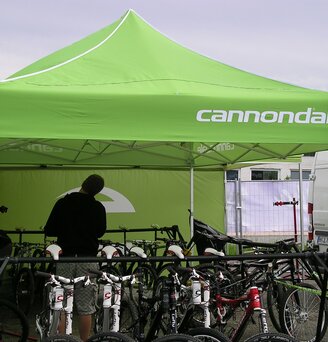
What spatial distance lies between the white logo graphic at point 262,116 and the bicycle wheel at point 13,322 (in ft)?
7.63

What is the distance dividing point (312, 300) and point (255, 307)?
1.51m

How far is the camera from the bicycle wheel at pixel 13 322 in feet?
14.7

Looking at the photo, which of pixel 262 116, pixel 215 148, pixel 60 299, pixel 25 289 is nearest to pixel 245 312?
pixel 60 299

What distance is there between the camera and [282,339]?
328 centimetres

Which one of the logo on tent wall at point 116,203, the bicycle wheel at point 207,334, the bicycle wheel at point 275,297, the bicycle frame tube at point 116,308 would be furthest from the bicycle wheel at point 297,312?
the logo on tent wall at point 116,203

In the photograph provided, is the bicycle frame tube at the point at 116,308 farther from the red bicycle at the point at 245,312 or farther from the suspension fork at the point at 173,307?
the red bicycle at the point at 245,312

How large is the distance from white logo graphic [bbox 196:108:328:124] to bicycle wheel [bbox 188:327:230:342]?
1579 mm

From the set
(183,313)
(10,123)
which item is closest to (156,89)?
(10,123)

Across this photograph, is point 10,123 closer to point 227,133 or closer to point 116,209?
point 227,133

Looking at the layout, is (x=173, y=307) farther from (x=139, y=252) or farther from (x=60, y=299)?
(x=139, y=252)

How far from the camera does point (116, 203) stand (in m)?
9.52

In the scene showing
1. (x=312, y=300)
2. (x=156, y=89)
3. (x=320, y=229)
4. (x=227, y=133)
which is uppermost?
(x=156, y=89)

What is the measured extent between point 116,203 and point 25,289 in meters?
3.22

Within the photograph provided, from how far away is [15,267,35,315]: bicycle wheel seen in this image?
6.41 metres
